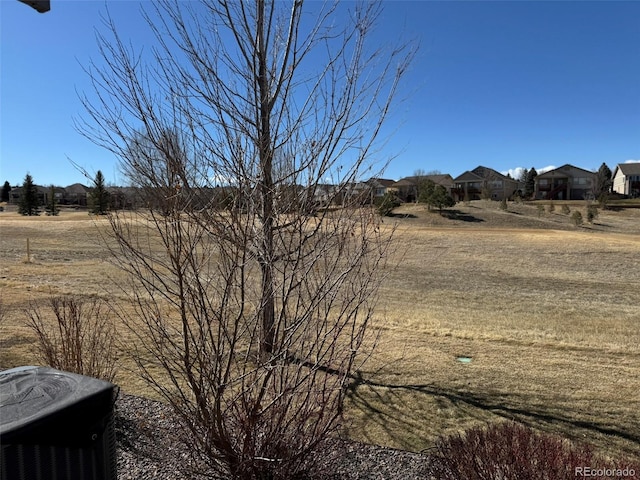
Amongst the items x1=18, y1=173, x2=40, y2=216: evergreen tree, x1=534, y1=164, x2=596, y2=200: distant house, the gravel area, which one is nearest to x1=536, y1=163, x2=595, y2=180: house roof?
x1=534, y1=164, x2=596, y2=200: distant house

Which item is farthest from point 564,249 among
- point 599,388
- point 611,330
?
point 599,388

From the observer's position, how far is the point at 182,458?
2881mm

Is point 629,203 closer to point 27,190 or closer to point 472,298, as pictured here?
point 472,298

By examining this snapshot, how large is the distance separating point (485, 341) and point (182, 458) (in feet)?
17.9

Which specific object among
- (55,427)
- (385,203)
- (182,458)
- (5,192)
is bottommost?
(182,458)

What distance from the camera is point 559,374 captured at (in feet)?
17.7

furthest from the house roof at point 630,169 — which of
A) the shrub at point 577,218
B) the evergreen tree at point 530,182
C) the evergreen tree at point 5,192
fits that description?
the evergreen tree at point 5,192

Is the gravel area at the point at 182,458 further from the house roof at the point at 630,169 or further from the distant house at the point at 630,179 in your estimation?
the house roof at the point at 630,169

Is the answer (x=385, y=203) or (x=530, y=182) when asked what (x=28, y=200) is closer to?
(x=385, y=203)

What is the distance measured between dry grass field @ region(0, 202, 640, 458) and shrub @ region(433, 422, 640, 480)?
111 cm

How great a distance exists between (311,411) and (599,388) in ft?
13.4
